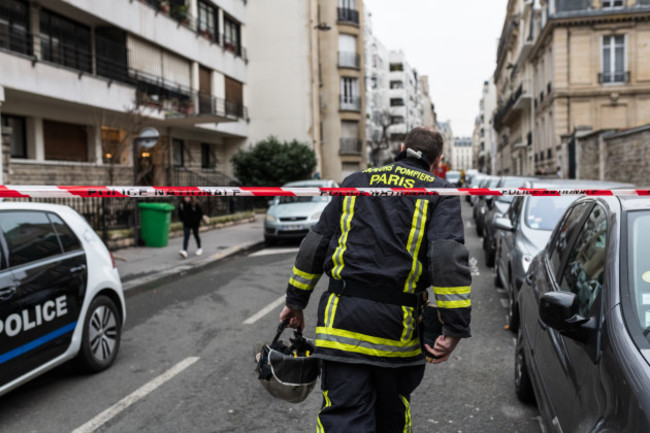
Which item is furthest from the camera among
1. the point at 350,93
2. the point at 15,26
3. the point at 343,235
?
the point at 350,93

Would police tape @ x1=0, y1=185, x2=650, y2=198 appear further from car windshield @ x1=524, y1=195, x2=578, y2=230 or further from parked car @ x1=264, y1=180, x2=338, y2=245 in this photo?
parked car @ x1=264, y1=180, x2=338, y2=245

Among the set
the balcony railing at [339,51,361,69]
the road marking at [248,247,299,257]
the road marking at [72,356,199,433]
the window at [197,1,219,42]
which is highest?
the balcony railing at [339,51,361,69]

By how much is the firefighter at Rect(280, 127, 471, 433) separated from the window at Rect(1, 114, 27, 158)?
701 inches

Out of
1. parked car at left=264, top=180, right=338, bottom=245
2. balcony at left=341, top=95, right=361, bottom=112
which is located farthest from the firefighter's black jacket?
balcony at left=341, top=95, right=361, bottom=112

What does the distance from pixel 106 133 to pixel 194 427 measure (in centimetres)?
1904

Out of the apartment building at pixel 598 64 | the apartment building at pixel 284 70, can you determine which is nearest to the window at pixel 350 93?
the apartment building at pixel 284 70

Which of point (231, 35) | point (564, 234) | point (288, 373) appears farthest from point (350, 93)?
point (288, 373)

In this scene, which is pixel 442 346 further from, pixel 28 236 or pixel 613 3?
pixel 613 3

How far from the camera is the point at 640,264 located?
8.39 feet

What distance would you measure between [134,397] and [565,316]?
3.43 m

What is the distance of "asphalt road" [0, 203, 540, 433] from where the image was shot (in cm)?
410

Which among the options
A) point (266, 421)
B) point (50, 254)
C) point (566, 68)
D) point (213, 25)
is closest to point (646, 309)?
point (266, 421)

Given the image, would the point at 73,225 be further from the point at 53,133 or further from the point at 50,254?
the point at 53,133

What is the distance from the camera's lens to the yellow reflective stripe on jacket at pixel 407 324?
2643 millimetres
